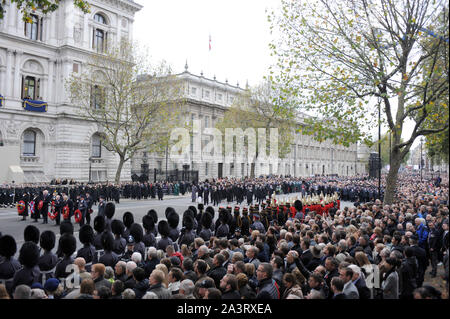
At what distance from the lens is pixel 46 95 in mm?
34938

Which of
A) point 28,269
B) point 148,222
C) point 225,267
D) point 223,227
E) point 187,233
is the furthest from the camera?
point 223,227

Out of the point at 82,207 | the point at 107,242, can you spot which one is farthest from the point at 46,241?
the point at 82,207

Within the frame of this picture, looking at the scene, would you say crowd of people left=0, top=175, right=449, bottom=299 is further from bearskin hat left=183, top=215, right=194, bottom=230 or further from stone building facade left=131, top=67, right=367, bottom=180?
stone building facade left=131, top=67, right=367, bottom=180

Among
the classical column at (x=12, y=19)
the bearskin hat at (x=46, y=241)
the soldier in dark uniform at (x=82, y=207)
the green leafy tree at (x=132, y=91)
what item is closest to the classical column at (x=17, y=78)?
the classical column at (x=12, y=19)

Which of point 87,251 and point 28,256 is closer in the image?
point 28,256

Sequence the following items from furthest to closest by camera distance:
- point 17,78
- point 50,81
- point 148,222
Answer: point 50,81 → point 17,78 → point 148,222

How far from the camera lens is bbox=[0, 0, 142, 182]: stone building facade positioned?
31500 millimetres

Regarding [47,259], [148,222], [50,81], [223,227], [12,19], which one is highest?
[12,19]

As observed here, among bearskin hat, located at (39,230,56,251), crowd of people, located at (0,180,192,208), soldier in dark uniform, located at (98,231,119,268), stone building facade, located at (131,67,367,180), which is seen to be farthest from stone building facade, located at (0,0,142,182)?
soldier in dark uniform, located at (98,231,119,268)

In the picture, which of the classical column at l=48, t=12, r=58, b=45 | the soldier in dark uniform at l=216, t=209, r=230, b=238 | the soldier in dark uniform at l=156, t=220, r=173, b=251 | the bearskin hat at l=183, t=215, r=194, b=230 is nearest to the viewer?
the soldier in dark uniform at l=156, t=220, r=173, b=251

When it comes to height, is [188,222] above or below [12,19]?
below

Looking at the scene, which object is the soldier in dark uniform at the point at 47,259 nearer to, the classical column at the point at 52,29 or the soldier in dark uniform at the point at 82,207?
the soldier in dark uniform at the point at 82,207

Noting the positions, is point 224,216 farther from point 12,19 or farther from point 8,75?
point 12,19
